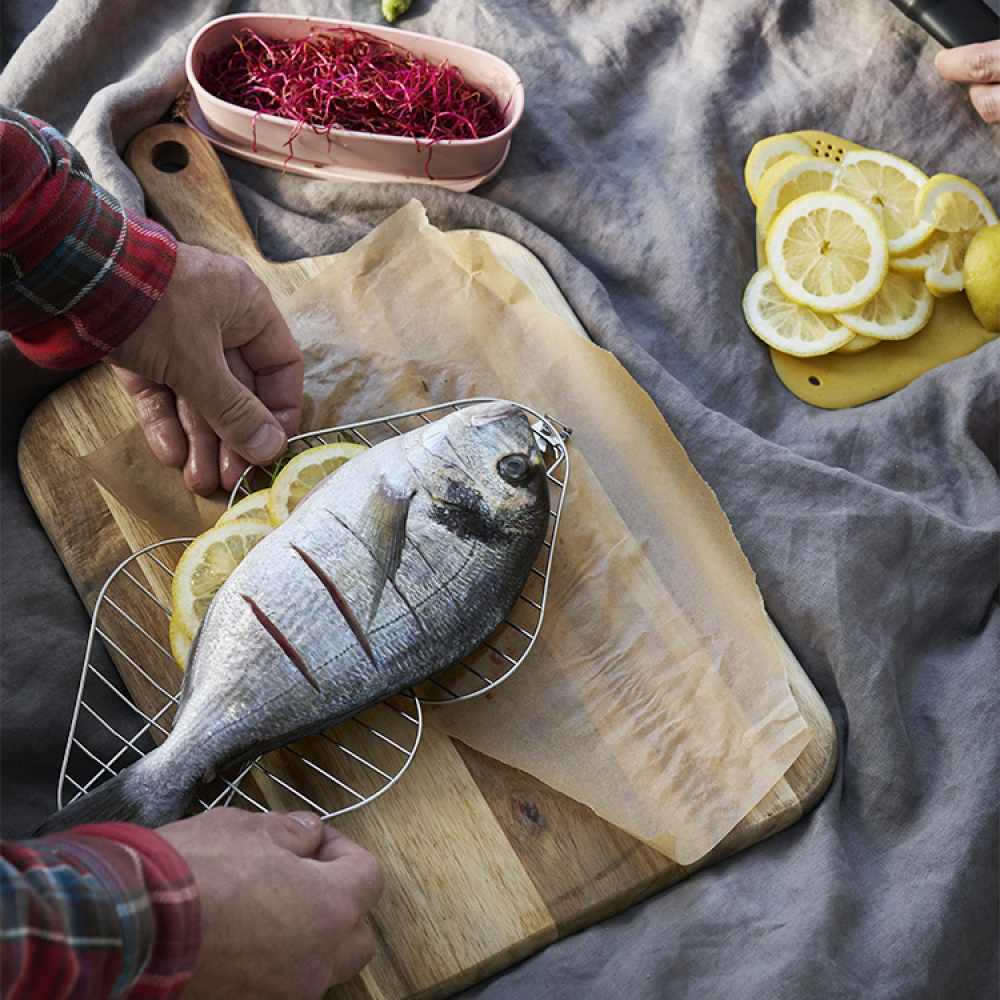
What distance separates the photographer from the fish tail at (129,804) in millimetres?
1825

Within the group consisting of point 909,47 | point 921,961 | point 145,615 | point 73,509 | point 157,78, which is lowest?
point 921,961

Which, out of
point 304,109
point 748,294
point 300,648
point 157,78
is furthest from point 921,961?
point 157,78

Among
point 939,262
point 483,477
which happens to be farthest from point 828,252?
point 483,477

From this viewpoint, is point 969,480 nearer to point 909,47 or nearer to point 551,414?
point 551,414

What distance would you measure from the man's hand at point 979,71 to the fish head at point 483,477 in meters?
2.16

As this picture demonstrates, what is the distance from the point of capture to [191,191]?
9.09ft

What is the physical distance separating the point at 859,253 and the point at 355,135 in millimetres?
1598

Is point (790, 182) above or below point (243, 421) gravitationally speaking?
below

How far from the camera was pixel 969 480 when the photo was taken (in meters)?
2.65

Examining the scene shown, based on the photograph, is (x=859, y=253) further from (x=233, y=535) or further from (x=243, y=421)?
(x=233, y=535)

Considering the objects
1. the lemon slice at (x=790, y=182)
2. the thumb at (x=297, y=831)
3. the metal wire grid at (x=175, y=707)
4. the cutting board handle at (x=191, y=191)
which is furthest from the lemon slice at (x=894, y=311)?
the thumb at (x=297, y=831)

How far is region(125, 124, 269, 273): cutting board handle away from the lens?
2.72 meters

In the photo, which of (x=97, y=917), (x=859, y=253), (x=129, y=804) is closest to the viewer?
(x=97, y=917)

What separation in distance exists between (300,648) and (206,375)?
2.39ft
